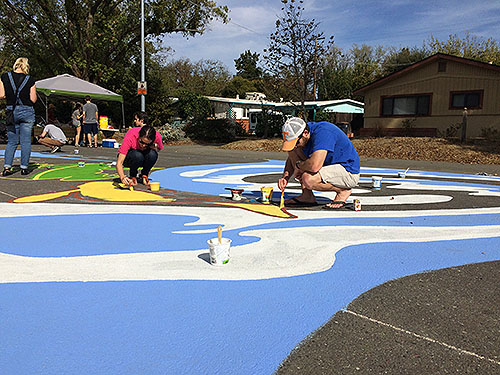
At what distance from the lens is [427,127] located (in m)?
22.1

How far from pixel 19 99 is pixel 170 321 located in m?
6.86

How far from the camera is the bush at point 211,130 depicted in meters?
27.8

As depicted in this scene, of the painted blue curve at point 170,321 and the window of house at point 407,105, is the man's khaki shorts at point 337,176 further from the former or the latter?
the window of house at point 407,105

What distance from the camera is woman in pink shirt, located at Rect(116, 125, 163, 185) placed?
6547 mm

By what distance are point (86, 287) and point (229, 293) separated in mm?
1070

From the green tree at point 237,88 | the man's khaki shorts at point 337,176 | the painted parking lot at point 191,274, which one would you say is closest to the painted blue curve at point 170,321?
the painted parking lot at point 191,274

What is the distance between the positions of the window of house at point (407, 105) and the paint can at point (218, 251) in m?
21.7

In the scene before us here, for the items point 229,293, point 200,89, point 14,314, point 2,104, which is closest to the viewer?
point 14,314

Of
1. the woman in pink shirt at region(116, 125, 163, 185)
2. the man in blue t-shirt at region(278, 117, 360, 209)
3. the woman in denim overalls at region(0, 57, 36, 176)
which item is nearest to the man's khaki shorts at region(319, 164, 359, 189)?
the man in blue t-shirt at region(278, 117, 360, 209)

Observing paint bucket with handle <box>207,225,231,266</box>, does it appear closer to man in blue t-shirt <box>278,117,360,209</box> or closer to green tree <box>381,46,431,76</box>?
man in blue t-shirt <box>278,117,360,209</box>

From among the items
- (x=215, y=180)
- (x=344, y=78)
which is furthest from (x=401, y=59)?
(x=215, y=180)

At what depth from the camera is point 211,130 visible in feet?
91.7

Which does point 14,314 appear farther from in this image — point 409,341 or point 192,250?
point 409,341

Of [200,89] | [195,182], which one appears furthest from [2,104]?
[195,182]
